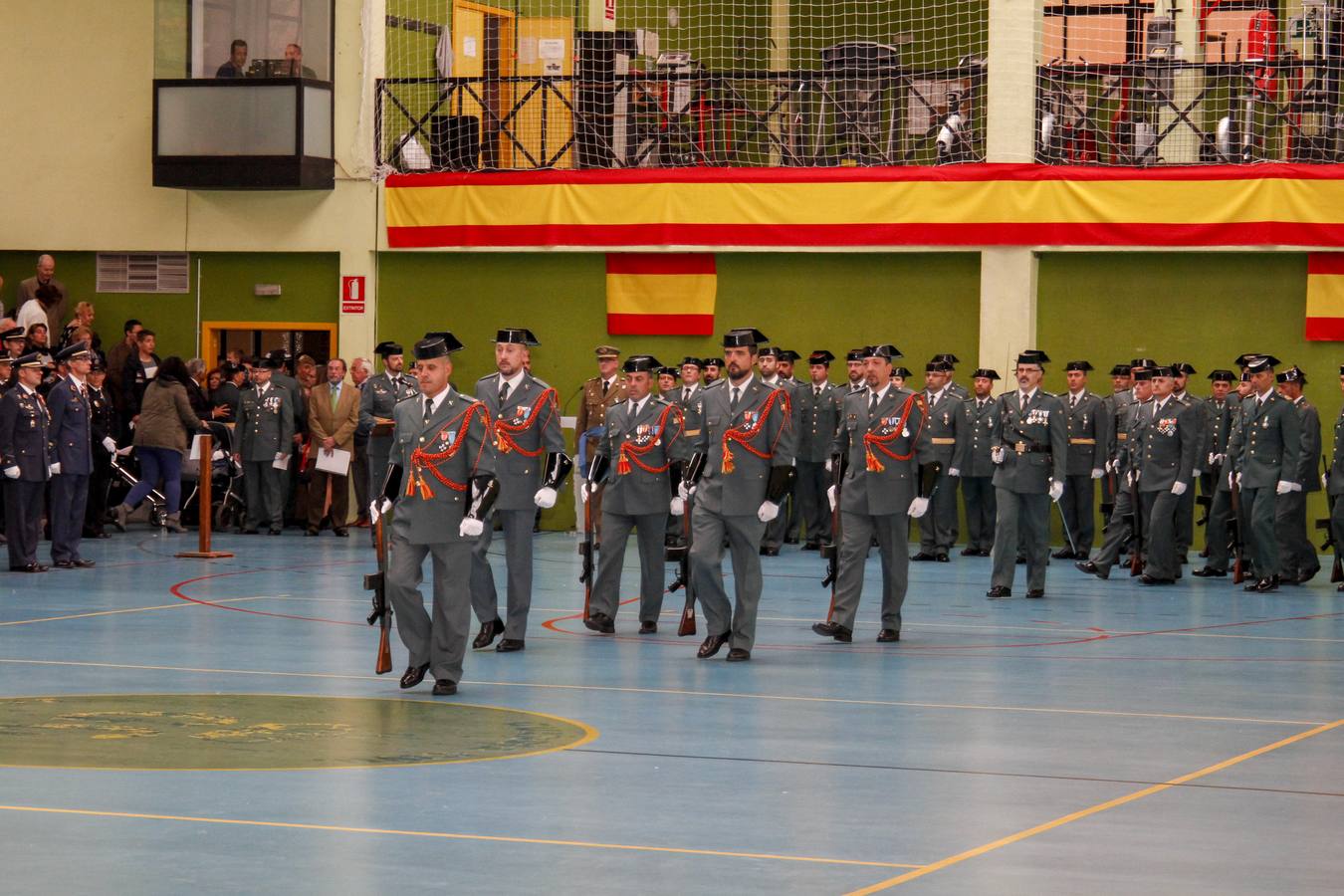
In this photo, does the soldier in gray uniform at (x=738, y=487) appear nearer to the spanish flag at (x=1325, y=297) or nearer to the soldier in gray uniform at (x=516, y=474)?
the soldier in gray uniform at (x=516, y=474)

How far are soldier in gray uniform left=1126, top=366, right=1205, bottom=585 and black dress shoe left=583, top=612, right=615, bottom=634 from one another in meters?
6.61

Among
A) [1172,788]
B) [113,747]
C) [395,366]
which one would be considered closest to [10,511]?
[395,366]

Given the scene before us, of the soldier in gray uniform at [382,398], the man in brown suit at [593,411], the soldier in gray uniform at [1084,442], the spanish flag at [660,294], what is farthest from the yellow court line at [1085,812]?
the spanish flag at [660,294]

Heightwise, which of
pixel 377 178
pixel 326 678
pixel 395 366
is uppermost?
pixel 377 178

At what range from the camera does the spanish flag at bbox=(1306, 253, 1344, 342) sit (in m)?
22.7

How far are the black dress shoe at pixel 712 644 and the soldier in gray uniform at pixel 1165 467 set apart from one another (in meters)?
7.11

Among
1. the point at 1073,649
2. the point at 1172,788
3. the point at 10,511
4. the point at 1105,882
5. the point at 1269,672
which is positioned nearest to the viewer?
the point at 1105,882

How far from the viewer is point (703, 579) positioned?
13141 mm

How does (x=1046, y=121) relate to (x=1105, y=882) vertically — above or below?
above

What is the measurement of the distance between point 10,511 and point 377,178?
8.72 m

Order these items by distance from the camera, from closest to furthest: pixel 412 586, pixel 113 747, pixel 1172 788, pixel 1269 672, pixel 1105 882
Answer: pixel 1105 882, pixel 1172 788, pixel 113 747, pixel 412 586, pixel 1269 672

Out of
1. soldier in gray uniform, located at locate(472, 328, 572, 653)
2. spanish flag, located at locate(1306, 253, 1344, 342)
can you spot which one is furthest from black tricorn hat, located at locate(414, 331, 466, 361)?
spanish flag, located at locate(1306, 253, 1344, 342)

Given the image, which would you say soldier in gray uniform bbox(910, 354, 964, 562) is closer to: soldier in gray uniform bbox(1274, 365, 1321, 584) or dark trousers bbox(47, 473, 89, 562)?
soldier in gray uniform bbox(1274, 365, 1321, 584)

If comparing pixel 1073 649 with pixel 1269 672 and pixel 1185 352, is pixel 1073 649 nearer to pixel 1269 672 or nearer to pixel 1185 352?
pixel 1269 672
